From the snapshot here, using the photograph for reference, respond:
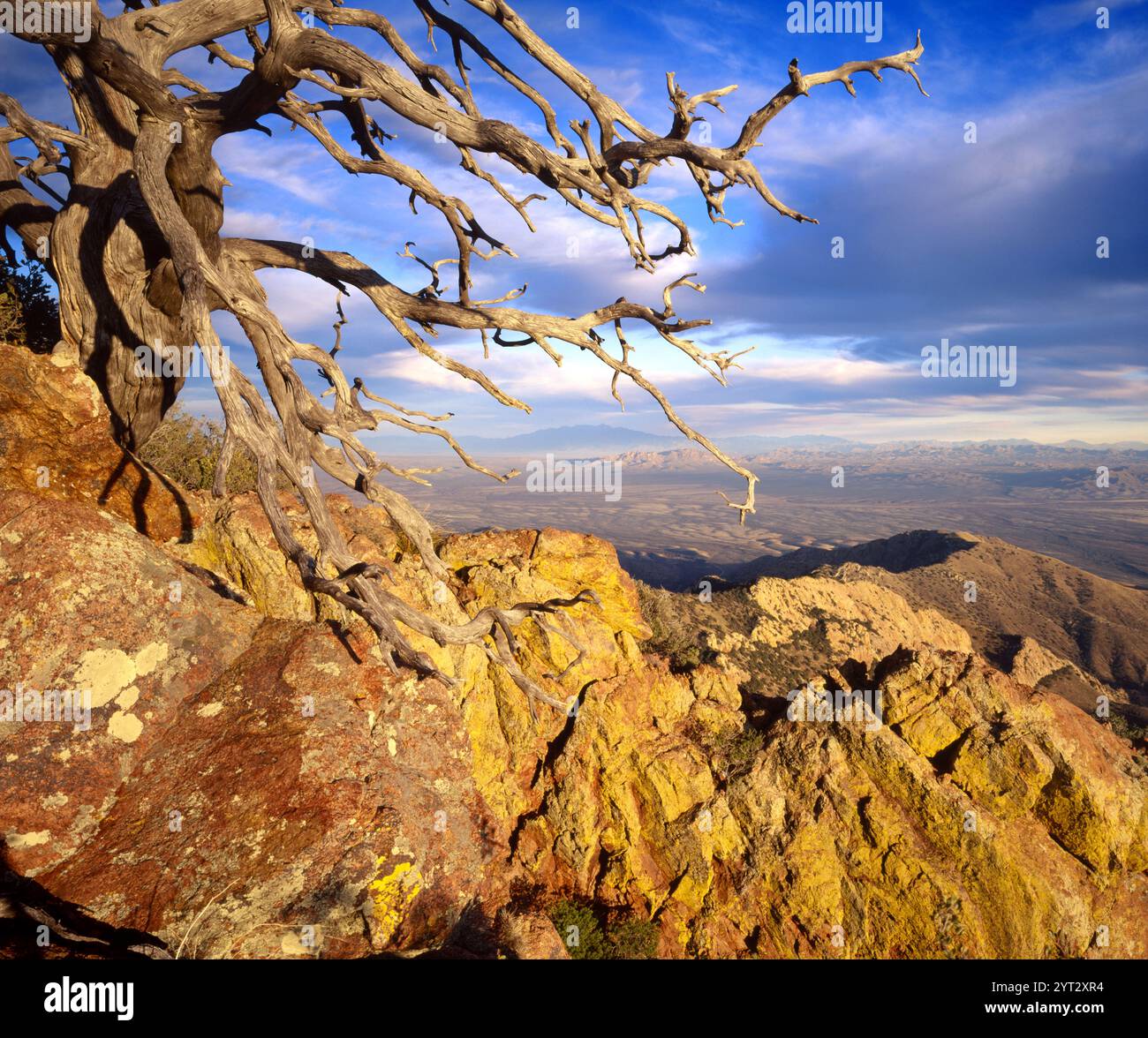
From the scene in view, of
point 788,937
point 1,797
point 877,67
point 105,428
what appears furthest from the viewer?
point 788,937

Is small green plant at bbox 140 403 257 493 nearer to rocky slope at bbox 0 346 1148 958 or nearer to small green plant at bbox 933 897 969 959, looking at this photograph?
rocky slope at bbox 0 346 1148 958

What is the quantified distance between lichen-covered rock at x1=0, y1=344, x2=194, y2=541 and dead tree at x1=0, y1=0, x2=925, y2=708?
1.53 ft

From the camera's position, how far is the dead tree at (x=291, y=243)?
504 cm

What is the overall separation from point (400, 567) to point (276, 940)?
5.24m

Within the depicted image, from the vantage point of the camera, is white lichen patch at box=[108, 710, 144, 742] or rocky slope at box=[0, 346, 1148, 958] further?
white lichen patch at box=[108, 710, 144, 742]

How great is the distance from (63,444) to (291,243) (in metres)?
3.58

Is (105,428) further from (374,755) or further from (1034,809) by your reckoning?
(1034,809)

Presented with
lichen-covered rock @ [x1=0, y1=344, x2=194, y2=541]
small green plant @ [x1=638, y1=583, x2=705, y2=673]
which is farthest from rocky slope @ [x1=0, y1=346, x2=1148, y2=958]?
small green plant @ [x1=638, y1=583, x2=705, y2=673]

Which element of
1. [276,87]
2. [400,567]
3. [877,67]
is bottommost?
[400,567]

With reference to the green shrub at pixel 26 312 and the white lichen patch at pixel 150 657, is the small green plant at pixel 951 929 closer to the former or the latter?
the white lichen patch at pixel 150 657

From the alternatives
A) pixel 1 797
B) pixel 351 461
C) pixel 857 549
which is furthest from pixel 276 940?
pixel 857 549

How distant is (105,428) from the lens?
7289 mm

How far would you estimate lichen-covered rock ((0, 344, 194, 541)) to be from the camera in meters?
6.71

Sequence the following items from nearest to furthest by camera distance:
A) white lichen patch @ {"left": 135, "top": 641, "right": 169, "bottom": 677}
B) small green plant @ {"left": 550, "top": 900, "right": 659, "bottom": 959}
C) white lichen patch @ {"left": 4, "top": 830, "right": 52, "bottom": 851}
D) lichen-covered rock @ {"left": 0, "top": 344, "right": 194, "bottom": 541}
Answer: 1. white lichen patch @ {"left": 4, "top": 830, "right": 52, "bottom": 851}
2. white lichen patch @ {"left": 135, "top": 641, "right": 169, "bottom": 677}
3. lichen-covered rock @ {"left": 0, "top": 344, "right": 194, "bottom": 541}
4. small green plant @ {"left": 550, "top": 900, "right": 659, "bottom": 959}
